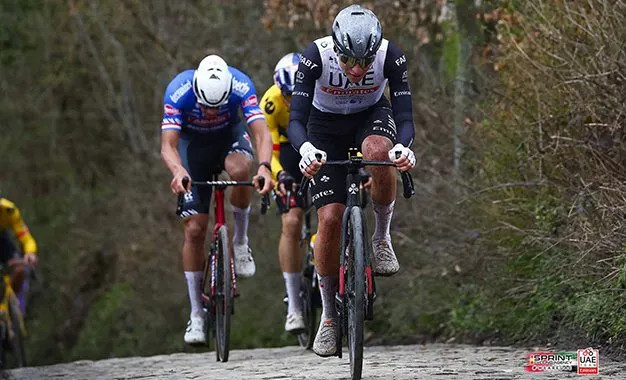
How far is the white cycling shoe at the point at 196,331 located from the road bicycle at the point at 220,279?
0.05 meters

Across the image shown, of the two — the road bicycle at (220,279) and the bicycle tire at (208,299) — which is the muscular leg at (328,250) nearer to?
the road bicycle at (220,279)

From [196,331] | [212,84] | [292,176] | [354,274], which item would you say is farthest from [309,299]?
[354,274]

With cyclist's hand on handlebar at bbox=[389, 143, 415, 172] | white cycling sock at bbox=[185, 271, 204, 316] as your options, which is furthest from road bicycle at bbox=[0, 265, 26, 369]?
cyclist's hand on handlebar at bbox=[389, 143, 415, 172]

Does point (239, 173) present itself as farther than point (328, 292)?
Yes

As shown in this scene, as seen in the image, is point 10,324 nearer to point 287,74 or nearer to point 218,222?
point 218,222

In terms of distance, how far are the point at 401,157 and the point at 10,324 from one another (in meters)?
9.83

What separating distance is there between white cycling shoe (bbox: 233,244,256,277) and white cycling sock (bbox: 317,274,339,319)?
3.03 meters

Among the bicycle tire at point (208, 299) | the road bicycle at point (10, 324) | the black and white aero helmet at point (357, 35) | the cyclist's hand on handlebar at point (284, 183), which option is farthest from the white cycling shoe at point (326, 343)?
the road bicycle at point (10, 324)

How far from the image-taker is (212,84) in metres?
11.0

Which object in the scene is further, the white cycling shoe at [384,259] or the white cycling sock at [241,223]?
the white cycling sock at [241,223]

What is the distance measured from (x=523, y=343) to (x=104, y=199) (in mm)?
20617

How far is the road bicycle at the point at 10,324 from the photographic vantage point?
1677 cm

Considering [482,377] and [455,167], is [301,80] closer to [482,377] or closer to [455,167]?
[482,377]

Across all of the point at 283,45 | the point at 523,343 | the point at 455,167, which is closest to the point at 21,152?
the point at 283,45
